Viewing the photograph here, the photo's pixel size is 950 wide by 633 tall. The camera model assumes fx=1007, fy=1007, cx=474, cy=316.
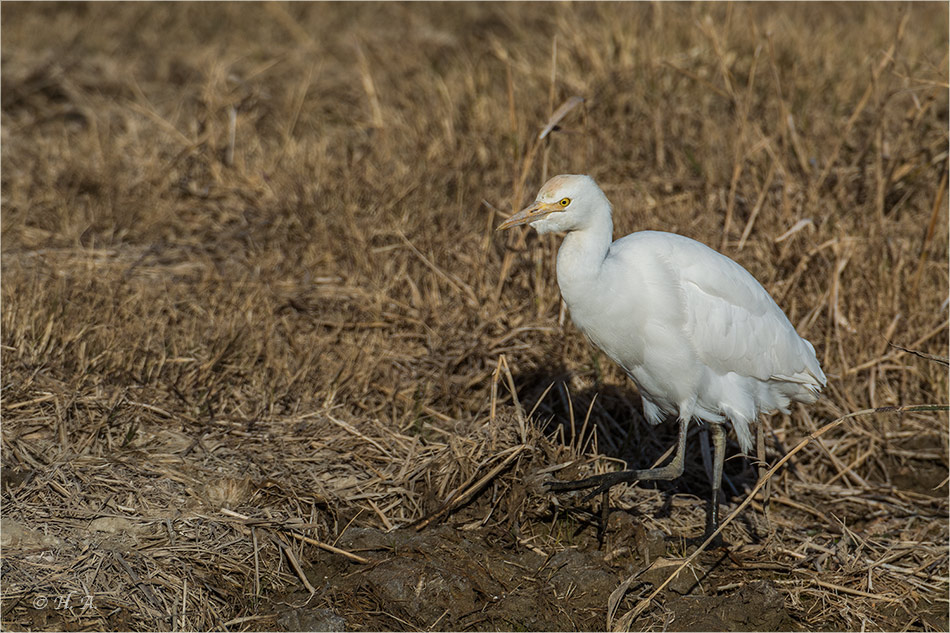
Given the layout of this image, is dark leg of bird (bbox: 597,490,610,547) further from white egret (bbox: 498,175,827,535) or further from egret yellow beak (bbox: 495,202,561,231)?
egret yellow beak (bbox: 495,202,561,231)

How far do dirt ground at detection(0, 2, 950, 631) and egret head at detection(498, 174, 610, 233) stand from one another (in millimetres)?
779

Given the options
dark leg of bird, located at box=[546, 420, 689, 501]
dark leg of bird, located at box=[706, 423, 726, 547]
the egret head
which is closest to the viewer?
the egret head

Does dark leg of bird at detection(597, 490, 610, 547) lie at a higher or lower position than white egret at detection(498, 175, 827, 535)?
lower

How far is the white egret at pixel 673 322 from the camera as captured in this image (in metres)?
3.47

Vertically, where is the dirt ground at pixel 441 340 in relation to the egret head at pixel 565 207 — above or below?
below

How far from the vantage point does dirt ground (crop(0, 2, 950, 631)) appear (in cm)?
345

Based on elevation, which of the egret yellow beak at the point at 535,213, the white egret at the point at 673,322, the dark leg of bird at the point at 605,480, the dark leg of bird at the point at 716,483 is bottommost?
the dark leg of bird at the point at 716,483

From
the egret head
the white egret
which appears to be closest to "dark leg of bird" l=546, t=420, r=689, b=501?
the white egret

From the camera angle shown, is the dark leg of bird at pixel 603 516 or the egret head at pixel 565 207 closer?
the egret head at pixel 565 207

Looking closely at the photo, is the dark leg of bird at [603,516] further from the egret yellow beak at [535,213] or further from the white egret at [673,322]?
the egret yellow beak at [535,213]

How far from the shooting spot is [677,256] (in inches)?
145

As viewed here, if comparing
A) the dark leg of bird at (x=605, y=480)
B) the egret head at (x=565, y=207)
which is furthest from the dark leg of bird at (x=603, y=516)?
the egret head at (x=565, y=207)

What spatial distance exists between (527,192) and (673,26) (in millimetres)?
2035

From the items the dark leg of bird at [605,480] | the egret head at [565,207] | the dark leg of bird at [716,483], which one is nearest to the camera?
the egret head at [565,207]
